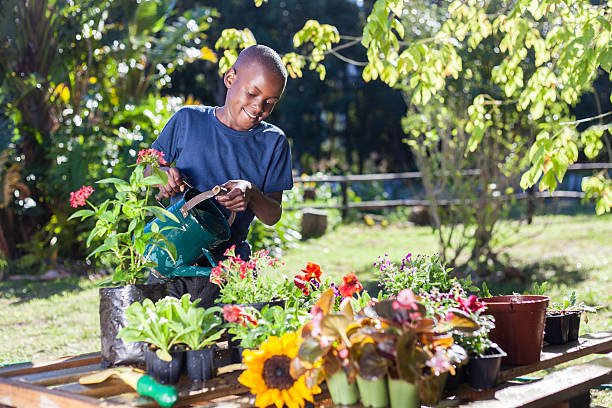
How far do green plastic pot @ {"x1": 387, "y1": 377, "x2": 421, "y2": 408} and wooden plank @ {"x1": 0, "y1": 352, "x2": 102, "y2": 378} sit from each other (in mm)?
973

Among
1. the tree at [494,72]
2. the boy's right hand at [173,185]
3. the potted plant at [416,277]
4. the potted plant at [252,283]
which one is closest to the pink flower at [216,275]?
the potted plant at [252,283]

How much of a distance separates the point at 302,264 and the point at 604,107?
7817 mm

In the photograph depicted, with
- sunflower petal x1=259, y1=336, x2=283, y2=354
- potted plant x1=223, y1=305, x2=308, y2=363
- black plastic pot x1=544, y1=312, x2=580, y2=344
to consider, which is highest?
potted plant x1=223, y1=305, x2=308, y2=363

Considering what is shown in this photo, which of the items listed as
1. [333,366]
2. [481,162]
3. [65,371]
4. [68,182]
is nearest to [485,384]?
[333,366]

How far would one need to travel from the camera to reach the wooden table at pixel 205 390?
1561mm

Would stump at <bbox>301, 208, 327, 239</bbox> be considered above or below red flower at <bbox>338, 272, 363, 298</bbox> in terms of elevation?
below

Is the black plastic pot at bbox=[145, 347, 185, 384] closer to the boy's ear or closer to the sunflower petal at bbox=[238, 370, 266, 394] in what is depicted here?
the sunflower petal at bbox=[238, 370, 266, 394]

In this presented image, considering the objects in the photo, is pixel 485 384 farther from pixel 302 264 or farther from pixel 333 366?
pixel 302 264

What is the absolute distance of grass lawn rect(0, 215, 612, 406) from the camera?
4.75 metres

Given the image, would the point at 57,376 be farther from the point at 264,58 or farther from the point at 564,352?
the point at 564,352

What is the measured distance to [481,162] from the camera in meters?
6.51

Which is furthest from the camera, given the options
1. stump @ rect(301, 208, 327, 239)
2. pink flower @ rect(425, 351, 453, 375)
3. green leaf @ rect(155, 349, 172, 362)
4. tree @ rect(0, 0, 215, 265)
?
stump @ rect(301, 208, 327, 239)

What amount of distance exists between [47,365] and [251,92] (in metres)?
1.04

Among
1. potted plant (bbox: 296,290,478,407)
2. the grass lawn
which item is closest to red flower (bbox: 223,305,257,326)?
potted plant (bbox: 296,290,478,407)
